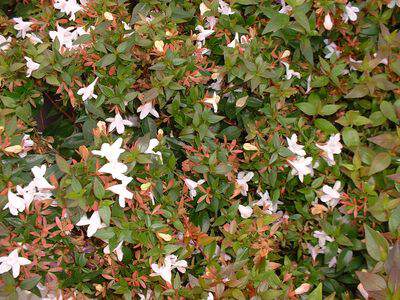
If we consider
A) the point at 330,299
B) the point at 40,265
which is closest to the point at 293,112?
the point at 330,299

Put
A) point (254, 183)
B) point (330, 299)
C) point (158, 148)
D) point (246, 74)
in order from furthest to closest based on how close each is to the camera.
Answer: point (254, 183) < point (246, 74) < point (158, 148) < point (330, 299)

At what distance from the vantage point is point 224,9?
182 cm

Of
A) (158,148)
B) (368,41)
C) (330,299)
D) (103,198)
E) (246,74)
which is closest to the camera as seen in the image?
(330,299)

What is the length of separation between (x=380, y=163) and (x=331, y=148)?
0.58ft

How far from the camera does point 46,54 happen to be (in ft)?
5.32

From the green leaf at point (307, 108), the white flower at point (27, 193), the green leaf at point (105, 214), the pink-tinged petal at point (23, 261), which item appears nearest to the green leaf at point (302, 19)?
the green leaf at point (307, 108)

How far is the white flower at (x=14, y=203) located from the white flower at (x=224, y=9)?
969 mm

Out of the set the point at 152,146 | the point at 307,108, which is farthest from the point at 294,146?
the point at 152,146

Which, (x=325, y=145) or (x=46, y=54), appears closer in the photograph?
(x=46, y=54)

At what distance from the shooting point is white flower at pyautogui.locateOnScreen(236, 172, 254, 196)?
68.7 inches

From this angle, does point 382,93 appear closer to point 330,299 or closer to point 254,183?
point 254,183

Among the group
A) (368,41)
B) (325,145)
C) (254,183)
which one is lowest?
(254,183)

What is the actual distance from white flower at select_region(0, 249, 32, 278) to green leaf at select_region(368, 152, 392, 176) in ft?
3.66

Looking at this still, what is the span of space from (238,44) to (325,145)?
47 cm
